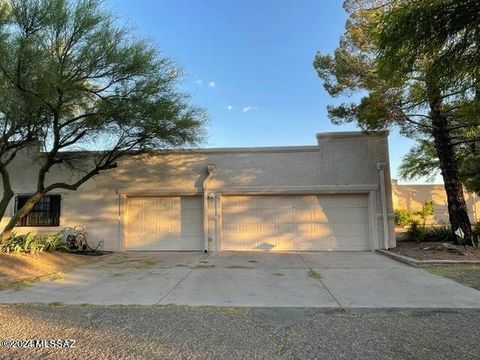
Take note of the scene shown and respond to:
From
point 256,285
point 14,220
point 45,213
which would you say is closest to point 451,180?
point 256,285

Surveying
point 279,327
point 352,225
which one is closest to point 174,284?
point 279,327

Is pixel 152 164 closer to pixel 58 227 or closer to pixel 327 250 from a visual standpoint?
pixel 58 227

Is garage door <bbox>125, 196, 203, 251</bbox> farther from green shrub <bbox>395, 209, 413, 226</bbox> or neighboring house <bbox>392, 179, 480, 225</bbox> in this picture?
neighboring house <bbox>392, 179, 480, 225</bbox>

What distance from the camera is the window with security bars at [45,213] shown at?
1402cm

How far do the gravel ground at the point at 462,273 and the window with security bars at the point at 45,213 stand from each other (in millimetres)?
12615

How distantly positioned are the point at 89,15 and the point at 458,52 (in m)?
8.51

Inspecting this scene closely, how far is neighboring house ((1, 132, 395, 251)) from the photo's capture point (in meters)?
13.3

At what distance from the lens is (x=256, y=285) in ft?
24.7

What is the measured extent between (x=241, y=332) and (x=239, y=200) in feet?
→ 30.2

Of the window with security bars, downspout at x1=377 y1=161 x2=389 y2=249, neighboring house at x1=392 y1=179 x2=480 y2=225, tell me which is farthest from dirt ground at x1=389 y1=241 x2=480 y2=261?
neighboring house at x1=392 y1=179 x2=480 y2=225

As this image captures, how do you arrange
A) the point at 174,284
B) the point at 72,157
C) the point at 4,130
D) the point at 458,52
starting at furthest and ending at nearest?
1. the point at 72,157
2. the point at 4,130
3. the point at 174,284
4. the point at 458,52

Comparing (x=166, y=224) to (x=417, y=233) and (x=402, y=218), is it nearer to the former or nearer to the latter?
(x=417, y=233)

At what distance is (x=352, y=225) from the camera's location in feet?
43.8

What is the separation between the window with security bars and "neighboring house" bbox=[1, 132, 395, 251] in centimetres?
4
